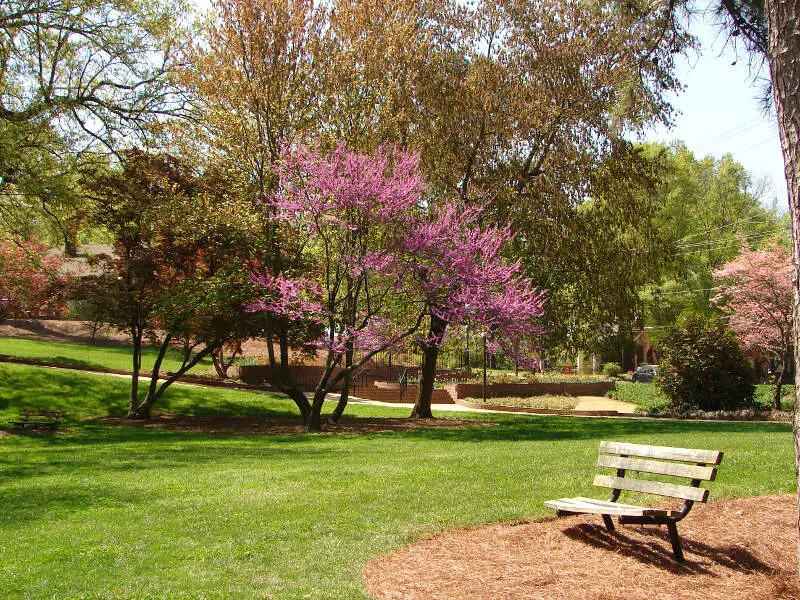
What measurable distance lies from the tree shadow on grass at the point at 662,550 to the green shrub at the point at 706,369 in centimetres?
1980

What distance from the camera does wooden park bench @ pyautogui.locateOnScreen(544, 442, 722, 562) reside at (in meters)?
5.60

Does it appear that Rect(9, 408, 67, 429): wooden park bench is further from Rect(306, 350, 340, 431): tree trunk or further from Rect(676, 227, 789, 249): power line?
Rect(676, 227, 789, 249): power line

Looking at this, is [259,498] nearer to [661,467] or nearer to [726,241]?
[661,467]

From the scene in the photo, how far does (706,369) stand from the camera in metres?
24.8

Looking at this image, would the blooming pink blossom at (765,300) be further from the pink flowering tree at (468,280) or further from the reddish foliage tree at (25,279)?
the reddish foliage tree at (25,279)

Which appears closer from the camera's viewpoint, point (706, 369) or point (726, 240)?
point (706, 369)

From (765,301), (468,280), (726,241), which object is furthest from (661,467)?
(726,241)

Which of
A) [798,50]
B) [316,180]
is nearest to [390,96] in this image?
[316,180]

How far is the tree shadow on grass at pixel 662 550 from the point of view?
18.5 ft

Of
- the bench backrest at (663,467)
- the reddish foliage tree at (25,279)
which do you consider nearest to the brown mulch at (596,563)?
the bench backrest at (663,467)

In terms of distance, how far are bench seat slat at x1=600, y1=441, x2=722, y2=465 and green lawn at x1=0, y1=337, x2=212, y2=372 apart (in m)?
24.1

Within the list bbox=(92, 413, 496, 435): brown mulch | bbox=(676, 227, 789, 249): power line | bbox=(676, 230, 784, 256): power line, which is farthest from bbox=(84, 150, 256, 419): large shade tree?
bbox=(676, 227, 789, 249): power line

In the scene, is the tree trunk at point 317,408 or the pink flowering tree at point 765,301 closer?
the tree trunk at point 317,408

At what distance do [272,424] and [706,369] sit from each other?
1498 cm
